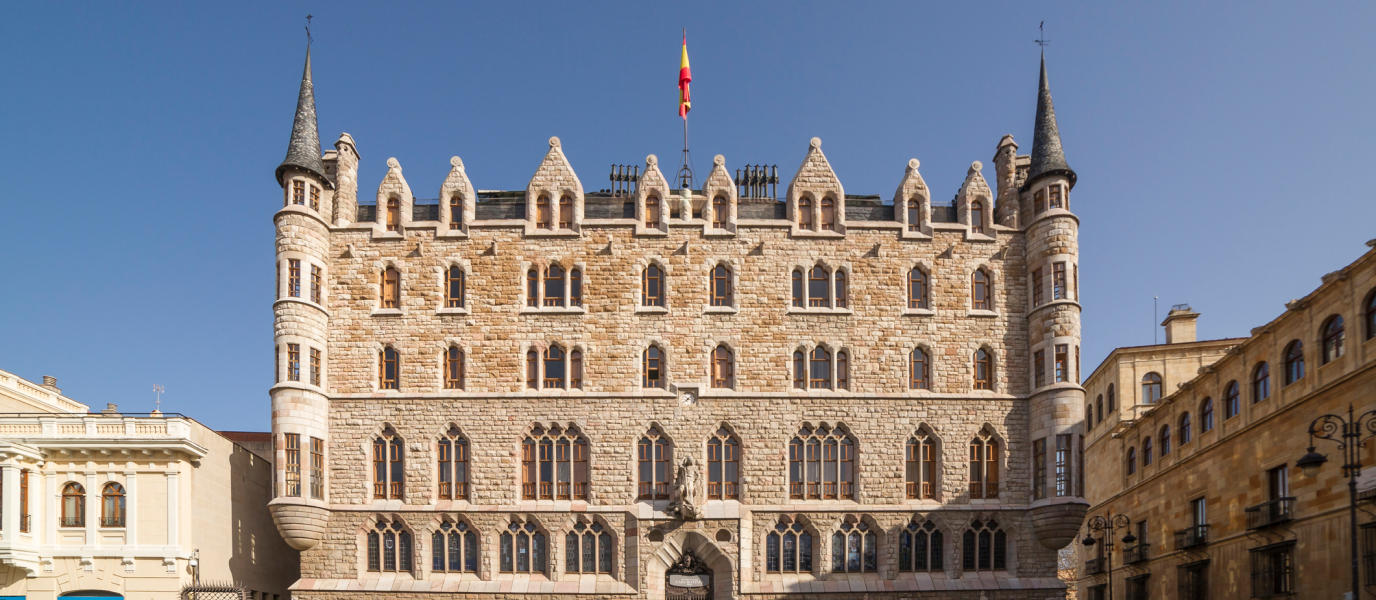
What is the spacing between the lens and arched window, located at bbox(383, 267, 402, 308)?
3600cm

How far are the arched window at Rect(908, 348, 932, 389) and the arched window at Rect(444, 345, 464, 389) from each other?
1573 cm

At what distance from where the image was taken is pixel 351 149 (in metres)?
37.2

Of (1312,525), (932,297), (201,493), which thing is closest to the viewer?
(1312,525)

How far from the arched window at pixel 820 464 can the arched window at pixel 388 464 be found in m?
13.4

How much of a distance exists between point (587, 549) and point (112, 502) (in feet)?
50.8

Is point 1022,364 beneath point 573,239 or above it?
beneath

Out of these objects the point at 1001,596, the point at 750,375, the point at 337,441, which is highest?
the point at 750,375

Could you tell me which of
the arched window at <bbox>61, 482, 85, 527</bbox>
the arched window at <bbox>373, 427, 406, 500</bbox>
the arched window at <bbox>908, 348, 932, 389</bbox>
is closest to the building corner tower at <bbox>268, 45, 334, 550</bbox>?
the arched window at <bbox>373, 427, 406, 500</bbox>

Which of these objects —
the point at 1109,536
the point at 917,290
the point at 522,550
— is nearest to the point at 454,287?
the point at 522,550

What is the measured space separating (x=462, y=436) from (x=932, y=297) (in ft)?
56.3

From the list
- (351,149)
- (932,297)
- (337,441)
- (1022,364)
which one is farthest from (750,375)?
(351,149)

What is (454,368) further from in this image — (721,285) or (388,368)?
(721,285)

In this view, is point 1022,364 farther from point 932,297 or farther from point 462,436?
point 462,436

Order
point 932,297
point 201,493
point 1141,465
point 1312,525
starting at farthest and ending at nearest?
point 1141,465 < point 932,297 < point 201,493 < point 1312,525
